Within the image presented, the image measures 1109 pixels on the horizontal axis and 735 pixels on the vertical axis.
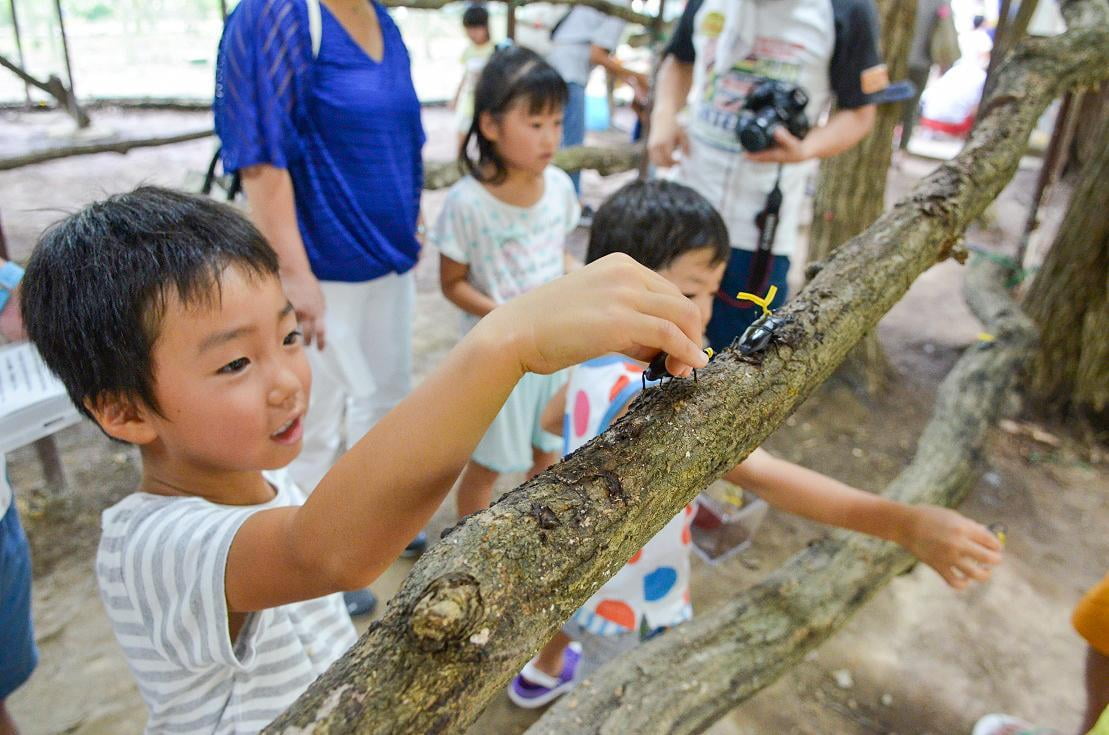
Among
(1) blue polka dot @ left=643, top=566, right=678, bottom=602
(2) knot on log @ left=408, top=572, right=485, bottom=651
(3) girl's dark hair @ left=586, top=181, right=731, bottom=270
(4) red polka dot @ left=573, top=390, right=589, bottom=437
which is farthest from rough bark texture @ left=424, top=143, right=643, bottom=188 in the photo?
(2) knot on log @ left=408, top=572, right=485, bottom=651

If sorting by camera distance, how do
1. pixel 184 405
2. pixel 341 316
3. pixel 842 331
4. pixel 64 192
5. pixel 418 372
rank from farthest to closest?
pixel 64 192 < pixel 418 372 < pixel 341 316 < pixel 842 331 < pixel 184 405

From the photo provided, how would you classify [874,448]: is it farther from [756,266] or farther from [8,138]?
[8,138]

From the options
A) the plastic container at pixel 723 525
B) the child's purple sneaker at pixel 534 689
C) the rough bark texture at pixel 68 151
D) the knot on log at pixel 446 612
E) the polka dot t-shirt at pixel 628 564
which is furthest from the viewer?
the rough bark texture at pixel 68 151

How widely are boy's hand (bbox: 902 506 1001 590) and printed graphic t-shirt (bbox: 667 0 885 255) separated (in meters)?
1.29

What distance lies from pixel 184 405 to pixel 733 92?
2008 mm

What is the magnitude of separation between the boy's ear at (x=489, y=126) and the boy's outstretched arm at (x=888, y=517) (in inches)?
51.2

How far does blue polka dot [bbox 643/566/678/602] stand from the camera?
1704mm

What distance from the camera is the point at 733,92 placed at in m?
2.41

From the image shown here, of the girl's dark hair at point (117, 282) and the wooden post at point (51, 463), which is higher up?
the girl's dark hair at point (117, 282)

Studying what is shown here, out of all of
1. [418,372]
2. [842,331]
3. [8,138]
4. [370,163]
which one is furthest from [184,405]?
[8,138]

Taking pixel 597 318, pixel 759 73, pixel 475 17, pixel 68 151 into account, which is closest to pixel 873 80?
pixel 759 73

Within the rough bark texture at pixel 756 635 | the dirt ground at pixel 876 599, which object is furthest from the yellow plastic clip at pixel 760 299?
the dirt ground at pixel 876 599

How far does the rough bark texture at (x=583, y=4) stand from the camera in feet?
10.5

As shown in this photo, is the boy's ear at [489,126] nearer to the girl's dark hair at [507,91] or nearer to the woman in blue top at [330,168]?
the girl's dark hair at [507,91]
